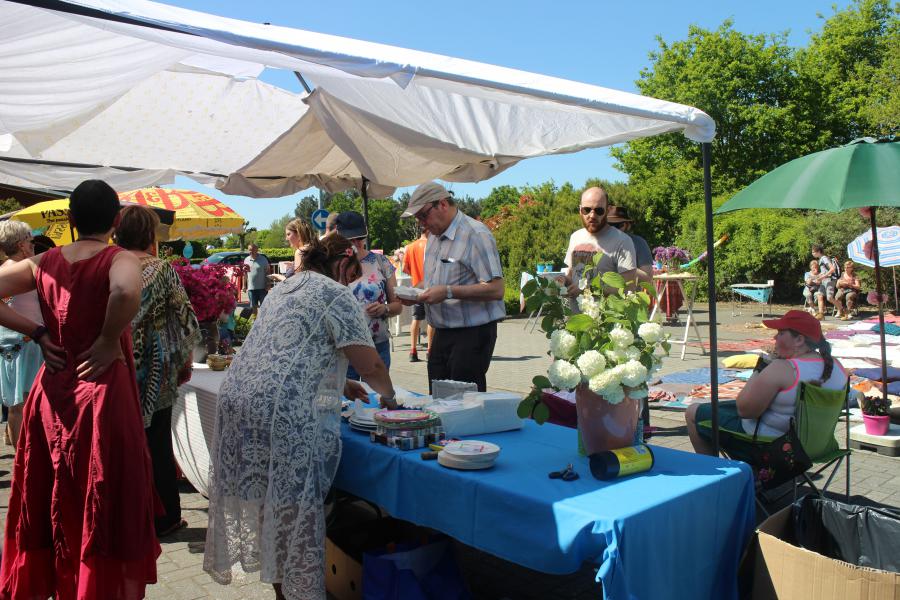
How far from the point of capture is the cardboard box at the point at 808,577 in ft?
7.06

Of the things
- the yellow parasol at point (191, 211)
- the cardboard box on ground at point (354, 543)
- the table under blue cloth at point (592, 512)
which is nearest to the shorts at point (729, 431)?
the table under blue cloth at point (592, 512)

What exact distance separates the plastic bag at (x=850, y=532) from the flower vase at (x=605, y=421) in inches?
29.0

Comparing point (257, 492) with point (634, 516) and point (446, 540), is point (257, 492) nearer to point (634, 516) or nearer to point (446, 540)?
point (446, 540)

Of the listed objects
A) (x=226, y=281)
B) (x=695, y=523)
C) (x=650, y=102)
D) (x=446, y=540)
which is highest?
(x=650, y=102)

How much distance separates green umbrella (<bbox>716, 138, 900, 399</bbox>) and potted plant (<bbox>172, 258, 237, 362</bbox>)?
3268 millimetres

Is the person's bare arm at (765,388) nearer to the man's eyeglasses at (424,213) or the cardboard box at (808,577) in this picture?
the cardboard box at (808,577)

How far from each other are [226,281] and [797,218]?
20331 millimetres

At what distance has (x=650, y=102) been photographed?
10.6 ft

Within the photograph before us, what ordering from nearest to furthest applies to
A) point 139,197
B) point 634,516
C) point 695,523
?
point 634,516 < point 695,523 < point 139,197

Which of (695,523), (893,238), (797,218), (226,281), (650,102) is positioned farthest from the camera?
(797,218)

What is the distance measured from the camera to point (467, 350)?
4297mm

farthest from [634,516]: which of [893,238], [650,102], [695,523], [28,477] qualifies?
[893,238]

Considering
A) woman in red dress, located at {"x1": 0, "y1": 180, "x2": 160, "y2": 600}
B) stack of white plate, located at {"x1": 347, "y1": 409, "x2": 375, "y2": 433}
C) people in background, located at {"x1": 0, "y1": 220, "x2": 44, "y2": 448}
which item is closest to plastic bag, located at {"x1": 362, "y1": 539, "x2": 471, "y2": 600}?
stack of white plate, located at {"x1": 347, "y1": 409, "x2": 375, "y2": 433}

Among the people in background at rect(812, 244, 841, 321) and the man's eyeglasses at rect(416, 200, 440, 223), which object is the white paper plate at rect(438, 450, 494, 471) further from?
the people in background at rect(812, 244, 841, 321)
